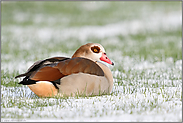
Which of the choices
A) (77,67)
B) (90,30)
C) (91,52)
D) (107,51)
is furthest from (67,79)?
(90,30)

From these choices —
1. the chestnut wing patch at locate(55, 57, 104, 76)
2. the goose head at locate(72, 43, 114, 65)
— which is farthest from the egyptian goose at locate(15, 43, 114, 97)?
the goose head at locate(72, 43, 114, 65)

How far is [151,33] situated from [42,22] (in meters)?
8.88

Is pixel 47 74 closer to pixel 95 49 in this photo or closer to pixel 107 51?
pixel 95 49

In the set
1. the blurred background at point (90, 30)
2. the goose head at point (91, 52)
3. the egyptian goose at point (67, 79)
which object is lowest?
the egyptian goose at point (67, 79)

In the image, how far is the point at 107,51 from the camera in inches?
558

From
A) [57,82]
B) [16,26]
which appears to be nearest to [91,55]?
[57,82]

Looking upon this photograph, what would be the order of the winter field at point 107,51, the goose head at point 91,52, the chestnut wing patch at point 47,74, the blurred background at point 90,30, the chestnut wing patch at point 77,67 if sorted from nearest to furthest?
the winter field at point 107,51, the chestnut wing patch at point 47,74, the chestnut wing patch at point 77,67, the goose head at point 91,52, the blurred background at point 90,30

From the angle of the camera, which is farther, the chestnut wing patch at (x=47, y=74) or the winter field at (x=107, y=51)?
the chestnut wing patch at (x=47, y=74)

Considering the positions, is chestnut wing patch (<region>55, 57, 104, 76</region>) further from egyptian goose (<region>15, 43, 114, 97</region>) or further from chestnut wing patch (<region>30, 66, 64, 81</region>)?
chestnut wing patch (<region>30, 66, 64, 81</region>)

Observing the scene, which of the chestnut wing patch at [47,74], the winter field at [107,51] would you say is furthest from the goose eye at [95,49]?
the chestnut wing patch at [47,74]

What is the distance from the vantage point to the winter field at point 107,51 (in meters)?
5.36

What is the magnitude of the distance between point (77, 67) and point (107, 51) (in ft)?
26.9

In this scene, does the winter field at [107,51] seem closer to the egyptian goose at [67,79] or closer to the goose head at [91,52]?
the egyptian goose at [67,79]

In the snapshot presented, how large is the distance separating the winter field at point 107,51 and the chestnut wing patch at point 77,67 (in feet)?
1.81
